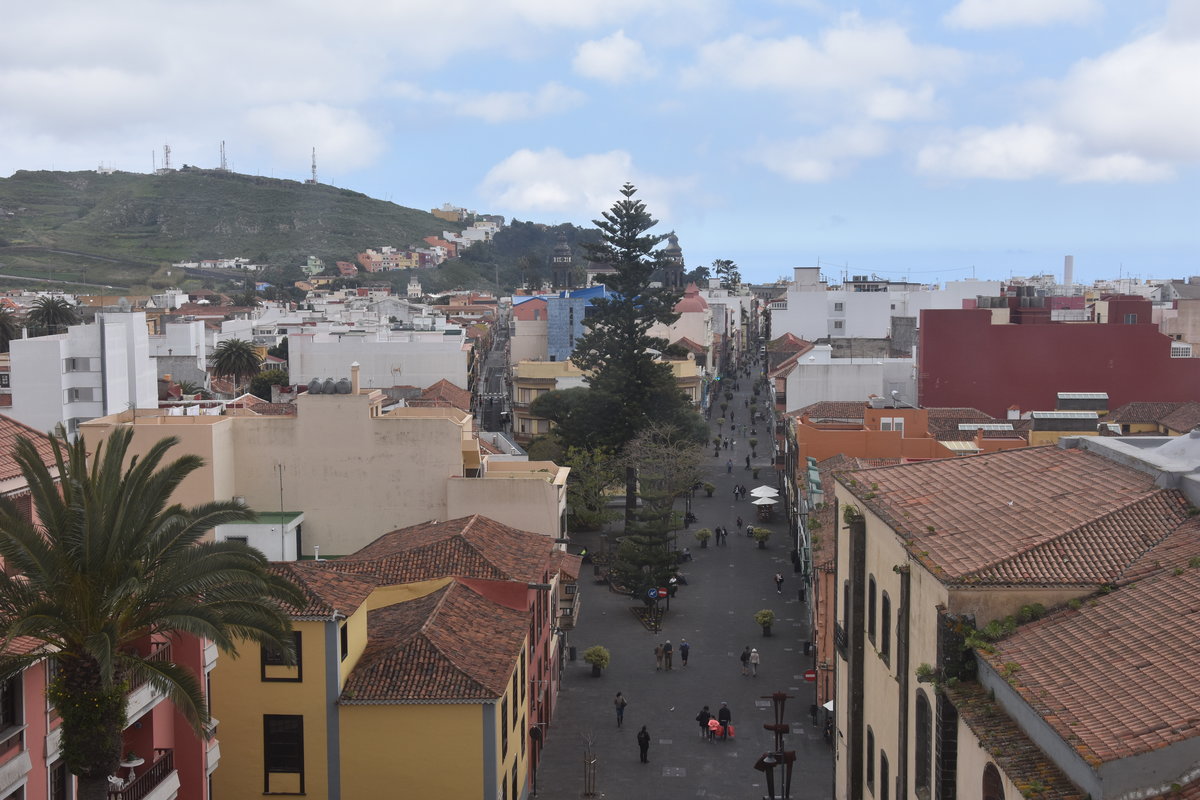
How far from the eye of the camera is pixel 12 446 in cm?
1484

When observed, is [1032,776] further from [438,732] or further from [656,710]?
[656,710]

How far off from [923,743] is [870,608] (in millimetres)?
3354

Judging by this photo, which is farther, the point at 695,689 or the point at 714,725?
the point at 695,689

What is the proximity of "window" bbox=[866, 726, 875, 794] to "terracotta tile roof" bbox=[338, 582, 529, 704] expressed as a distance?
5.10m

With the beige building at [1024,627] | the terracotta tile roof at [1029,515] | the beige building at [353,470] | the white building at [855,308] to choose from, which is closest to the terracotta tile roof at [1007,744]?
the beige building at [1024,627]

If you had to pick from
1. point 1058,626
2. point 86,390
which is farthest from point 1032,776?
point 86,390

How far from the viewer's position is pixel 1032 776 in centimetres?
966

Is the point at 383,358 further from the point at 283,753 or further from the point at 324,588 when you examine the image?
the point at 283,753

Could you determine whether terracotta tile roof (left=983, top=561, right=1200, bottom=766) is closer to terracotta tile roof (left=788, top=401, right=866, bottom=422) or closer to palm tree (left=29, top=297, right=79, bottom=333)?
terracotta tile roof (left=788, top=401, right=866, bottom=422)

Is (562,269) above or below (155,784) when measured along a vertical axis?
above

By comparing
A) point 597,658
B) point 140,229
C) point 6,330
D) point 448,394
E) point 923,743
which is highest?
point 140,229

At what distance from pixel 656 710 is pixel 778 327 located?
63359mm

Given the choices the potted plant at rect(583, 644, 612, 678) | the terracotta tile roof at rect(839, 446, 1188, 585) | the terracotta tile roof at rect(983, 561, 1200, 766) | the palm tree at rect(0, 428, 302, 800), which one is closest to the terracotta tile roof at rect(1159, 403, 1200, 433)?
the potted plant at rect(583, 644, 612, 678)

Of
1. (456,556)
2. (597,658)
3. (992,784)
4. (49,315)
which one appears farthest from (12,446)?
(49,315)
